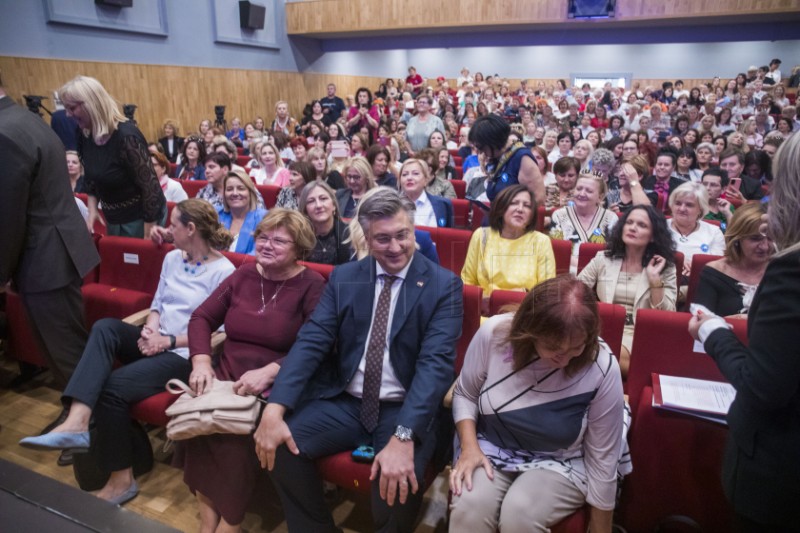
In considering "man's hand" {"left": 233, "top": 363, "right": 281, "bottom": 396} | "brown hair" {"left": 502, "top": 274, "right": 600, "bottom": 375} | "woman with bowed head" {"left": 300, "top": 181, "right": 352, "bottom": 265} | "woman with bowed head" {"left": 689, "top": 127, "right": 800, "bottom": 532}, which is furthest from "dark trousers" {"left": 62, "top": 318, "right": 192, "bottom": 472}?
"woman with bowed head" {"left": 689, "top": 127, "right": 800, "bottom": 532}

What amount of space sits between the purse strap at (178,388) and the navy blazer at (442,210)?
6.33 feet

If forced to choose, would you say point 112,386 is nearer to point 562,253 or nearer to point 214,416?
point 214,416

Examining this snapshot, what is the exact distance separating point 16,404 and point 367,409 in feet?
6.23

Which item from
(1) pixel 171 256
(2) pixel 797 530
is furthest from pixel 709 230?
(1) pixel 171 256

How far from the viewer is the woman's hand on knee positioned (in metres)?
1.28

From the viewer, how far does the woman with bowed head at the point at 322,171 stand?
12.7 ft

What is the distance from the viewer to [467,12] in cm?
898

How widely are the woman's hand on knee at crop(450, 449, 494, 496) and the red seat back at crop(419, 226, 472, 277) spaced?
54.4 inches

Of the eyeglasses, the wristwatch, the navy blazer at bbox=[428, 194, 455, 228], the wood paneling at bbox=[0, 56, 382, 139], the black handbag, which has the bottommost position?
the black handbag

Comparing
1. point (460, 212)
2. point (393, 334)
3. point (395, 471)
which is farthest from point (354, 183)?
point (395, 471)

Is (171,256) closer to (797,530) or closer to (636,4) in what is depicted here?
(797,530)

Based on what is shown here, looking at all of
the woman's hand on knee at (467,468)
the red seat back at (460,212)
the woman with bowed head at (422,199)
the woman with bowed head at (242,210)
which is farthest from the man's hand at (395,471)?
the red seat back at (460,212)

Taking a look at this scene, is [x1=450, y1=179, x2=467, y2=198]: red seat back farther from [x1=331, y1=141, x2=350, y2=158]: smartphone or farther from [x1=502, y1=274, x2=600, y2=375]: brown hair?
[x1=502, y1=274, x2=600, y2=375]: brown hair

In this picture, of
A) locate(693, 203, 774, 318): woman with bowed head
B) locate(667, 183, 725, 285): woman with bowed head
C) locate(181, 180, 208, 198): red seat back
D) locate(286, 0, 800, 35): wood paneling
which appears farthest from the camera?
locate(286, 0, 800, 35): wood paneling
